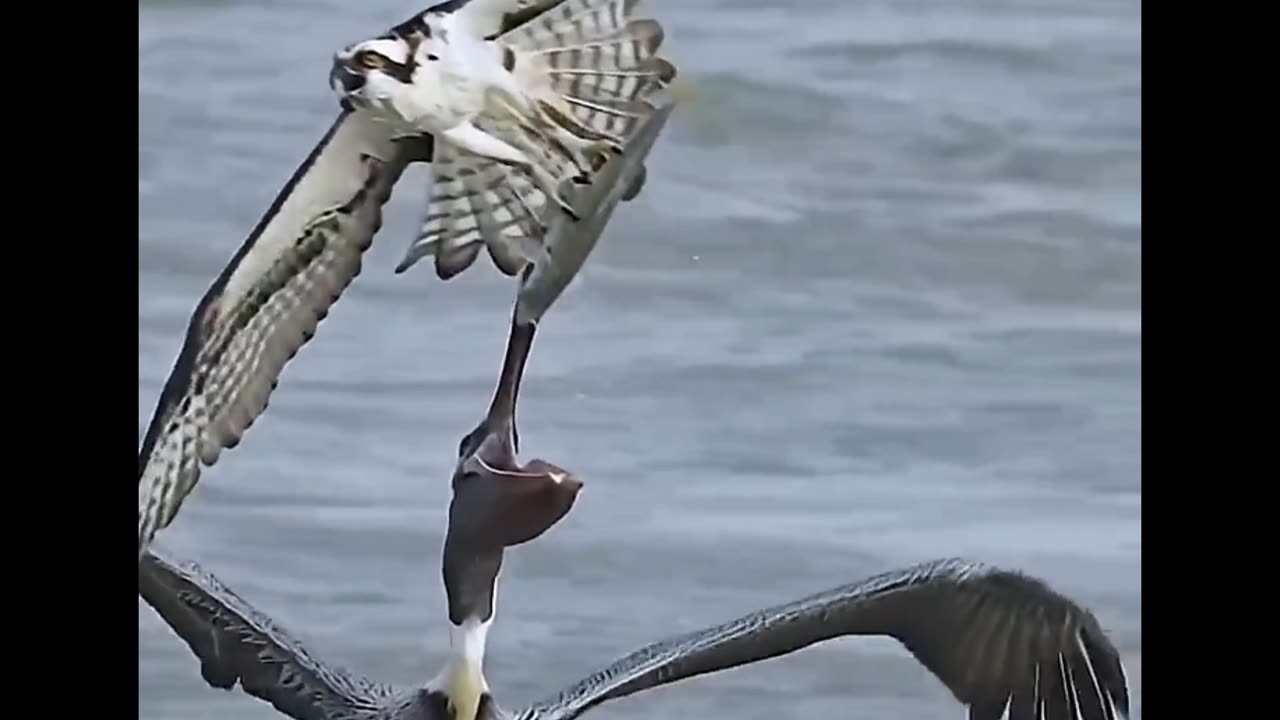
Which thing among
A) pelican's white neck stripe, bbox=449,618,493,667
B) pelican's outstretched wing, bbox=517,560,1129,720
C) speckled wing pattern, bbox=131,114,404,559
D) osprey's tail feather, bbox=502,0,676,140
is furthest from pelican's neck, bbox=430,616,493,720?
osprey's tail feather, bbox=502,0,676,140

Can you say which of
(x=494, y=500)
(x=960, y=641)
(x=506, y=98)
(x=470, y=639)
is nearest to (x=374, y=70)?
(x=506, y=98)

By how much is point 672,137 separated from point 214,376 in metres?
2.81

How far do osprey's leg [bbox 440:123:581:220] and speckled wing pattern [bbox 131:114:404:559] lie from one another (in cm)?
→ 8

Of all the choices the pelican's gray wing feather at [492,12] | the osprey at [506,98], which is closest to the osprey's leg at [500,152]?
the osprey at [506,98]

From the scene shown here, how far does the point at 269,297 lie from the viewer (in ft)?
11.1

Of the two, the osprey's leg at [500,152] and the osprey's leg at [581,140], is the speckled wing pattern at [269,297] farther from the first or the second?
the osprey's leg at [581,140]

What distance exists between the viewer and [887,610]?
3.34 m

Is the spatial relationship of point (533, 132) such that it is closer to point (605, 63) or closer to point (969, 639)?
point (605, 63)

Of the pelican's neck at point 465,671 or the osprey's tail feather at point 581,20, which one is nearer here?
the osprey's tail feather at point 581,20

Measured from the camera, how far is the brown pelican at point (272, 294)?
329cm

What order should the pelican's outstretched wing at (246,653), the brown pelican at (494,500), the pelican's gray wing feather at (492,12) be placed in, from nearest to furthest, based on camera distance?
the brown pelican at (494,500) < the pelican's gray wing feather at (492,12) < the pelican's outstretched wing at (246,653)

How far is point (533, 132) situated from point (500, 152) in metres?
0.04
